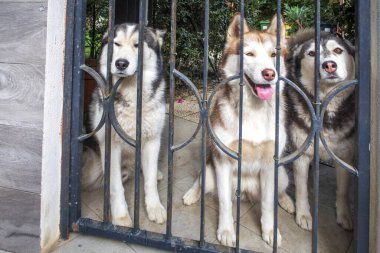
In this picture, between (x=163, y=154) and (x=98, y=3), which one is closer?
(x=163, y=154)

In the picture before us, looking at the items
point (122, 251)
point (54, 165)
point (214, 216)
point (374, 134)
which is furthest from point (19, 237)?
point (374, 134)

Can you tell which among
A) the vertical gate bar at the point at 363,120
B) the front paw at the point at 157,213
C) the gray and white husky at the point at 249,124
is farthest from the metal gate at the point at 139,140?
the front paw at the point at 157,213

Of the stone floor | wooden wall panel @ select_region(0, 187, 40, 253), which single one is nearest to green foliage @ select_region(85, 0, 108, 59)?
the stone floor

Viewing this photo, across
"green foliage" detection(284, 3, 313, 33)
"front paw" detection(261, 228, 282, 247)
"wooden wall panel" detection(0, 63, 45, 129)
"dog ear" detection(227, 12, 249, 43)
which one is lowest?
"front paw" detection(261, 228, 282, 247)

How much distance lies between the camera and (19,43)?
5.91 ft

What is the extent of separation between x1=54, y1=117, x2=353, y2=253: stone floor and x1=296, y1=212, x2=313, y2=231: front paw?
0.04m

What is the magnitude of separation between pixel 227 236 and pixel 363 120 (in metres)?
1.12

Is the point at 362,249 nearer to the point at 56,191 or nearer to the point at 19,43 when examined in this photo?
the point at 56,191

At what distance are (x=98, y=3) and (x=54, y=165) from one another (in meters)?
4.10

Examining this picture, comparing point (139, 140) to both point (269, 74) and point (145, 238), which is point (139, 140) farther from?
point (269, 74)

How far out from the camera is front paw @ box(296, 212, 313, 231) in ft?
7.39

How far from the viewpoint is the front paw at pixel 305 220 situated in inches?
88.7

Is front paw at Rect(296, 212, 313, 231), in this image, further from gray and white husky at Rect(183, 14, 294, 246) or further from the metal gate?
the metal gate

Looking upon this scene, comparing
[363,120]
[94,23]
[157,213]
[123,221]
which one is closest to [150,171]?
[157,213]
